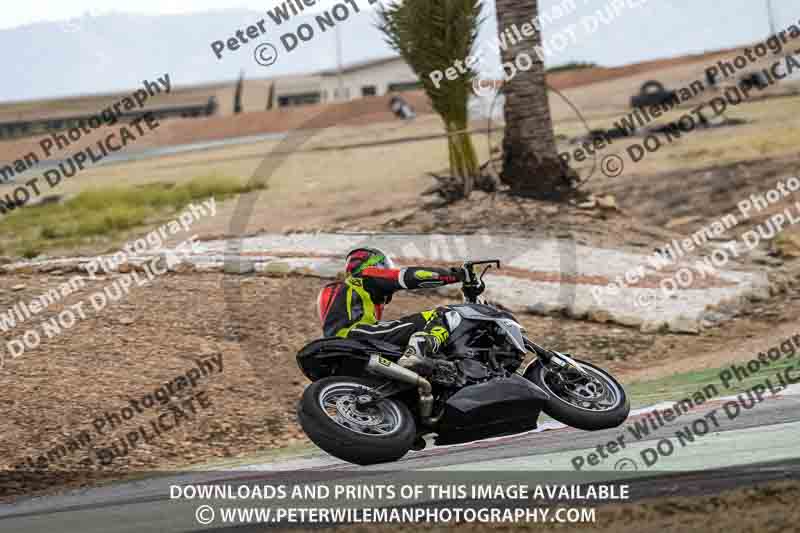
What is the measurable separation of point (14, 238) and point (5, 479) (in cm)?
1728

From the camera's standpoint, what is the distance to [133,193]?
30406 millimetres

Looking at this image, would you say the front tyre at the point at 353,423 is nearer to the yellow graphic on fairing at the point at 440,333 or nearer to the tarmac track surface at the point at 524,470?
the tarmac track surface at the point at 524,470

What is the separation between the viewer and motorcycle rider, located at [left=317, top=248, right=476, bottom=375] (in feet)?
26.8

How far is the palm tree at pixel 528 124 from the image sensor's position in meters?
18.2

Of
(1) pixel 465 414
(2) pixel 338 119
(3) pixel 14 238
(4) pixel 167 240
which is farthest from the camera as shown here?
(2) pixel 338 119

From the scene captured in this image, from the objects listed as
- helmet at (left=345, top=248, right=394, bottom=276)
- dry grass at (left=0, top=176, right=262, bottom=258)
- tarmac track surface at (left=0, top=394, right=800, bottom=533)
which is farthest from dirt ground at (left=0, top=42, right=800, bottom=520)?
helmet at (left=345, top=248, right=394, bottom=276)

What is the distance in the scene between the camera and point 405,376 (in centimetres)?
788

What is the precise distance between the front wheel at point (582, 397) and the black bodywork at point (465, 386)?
0.98ft

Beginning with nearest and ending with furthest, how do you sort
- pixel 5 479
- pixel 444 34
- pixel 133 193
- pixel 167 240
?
pixel 5 479
pixel 444 34
pixel 167 240
pixel 133 193

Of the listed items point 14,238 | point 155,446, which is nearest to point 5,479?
point 155,446

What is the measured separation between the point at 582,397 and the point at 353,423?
7.15 feet

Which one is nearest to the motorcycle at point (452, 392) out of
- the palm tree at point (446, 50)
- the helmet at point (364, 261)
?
the helmet at point (364, 261)

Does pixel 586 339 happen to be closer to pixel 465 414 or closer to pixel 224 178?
pixel 465 414

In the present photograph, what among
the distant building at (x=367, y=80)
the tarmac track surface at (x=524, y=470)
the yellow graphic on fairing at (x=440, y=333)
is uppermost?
the yellow graphic on fairing at (x=440, y=333)
